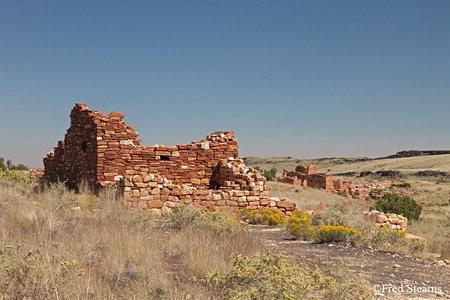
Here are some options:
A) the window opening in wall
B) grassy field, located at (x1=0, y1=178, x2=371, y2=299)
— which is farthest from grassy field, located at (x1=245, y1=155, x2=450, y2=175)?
grassy field, located at (x1=0, y1=178, x2=371, y2=299)

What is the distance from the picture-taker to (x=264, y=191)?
1353 cm

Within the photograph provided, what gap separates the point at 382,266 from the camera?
6.27 m

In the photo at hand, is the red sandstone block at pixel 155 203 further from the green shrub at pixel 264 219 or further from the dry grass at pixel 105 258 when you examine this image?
the dry grass at pixel 105 258

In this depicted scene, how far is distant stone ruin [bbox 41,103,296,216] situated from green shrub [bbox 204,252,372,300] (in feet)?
27.1

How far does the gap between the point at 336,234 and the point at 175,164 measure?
737cm

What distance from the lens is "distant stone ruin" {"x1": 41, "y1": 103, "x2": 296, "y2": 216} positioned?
13062mm

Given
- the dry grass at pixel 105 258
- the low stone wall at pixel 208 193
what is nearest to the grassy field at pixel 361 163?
the low stone wall at pixel 208 193

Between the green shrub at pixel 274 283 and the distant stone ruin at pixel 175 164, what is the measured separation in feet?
27.1

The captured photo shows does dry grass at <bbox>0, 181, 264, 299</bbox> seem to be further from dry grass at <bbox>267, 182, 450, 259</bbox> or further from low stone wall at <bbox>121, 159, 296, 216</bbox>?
dry grass at <bbox>267, 182, 450, 259</bbox>

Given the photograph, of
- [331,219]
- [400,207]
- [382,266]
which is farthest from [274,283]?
[400,207]

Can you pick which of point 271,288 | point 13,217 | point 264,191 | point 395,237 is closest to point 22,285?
point 271,288

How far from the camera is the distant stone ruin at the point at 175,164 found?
1306 cm

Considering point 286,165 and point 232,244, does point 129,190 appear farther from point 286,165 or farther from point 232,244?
point 286,165

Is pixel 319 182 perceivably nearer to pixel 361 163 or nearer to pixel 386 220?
pixel 386 220
